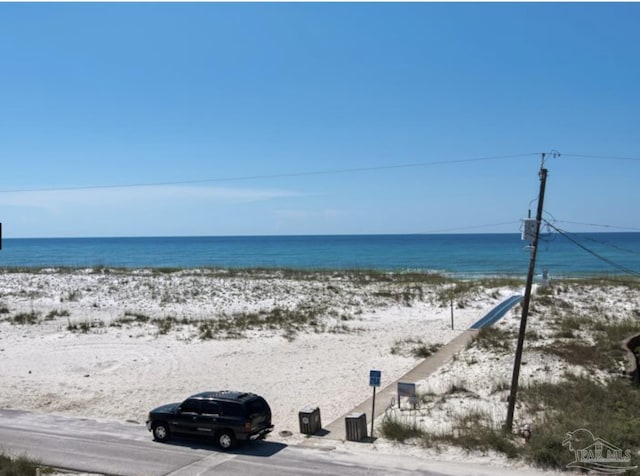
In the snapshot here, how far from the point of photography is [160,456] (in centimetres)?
1457

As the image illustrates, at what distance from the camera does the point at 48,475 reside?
12.9 metres

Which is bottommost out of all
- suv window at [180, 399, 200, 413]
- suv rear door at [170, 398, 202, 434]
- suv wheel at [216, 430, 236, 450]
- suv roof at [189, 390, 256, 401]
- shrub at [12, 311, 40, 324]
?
shrub at [12, 311, 40, 324]

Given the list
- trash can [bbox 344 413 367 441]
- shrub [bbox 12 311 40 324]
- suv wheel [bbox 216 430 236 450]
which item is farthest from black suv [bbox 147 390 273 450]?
shrub [bbox 12 311 40 324]

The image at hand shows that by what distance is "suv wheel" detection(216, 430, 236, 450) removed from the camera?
15203mm

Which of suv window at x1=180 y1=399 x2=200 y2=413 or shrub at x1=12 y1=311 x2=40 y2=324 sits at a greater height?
suv window at x1=180 y1=399 x2=200 y2=413

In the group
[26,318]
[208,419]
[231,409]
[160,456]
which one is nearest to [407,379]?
[231,409]

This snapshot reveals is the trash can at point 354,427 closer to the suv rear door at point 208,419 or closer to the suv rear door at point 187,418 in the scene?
the suv rear door at point 208,419

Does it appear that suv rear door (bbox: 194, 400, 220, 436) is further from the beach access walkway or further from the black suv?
the beach access walkway

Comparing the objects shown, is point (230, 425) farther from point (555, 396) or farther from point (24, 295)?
point (24, 295)

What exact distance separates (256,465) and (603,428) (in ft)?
28.0

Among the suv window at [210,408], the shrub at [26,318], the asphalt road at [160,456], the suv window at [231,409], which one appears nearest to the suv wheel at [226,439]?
the asphalt road at [160,456]

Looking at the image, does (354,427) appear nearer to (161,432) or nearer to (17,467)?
(161,432)

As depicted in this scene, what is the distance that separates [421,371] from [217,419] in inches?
438

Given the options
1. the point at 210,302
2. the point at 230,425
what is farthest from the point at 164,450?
the point at 210,302
